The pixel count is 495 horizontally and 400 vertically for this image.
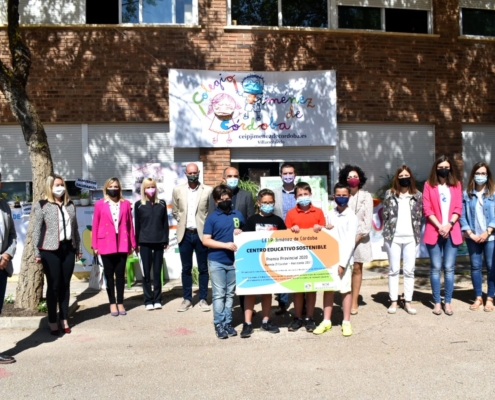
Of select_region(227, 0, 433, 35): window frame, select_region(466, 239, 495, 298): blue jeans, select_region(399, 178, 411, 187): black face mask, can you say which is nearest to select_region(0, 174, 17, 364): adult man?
select_region(399, 178, 411, 187): black face mask

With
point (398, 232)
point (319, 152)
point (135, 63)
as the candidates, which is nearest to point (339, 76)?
point (319, 152)

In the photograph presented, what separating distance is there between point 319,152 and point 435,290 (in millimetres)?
4920

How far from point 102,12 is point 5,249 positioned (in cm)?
679

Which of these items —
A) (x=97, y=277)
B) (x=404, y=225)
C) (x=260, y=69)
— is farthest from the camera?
(x=260, y=69)

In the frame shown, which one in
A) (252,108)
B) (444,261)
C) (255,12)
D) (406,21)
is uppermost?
(255,12)

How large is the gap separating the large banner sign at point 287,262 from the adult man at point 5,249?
→ 8.06 ft

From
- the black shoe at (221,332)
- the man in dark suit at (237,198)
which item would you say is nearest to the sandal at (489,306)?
the man in dark suit at (237,198)

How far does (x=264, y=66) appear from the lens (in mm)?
11734

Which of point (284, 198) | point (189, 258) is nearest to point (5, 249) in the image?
point (189, 258)

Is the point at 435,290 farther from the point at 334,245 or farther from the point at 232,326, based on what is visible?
the point at 232,326

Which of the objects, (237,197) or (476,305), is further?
(476,305)

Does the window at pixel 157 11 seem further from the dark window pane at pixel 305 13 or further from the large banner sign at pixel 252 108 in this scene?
the dark window pane at pixel 305 13

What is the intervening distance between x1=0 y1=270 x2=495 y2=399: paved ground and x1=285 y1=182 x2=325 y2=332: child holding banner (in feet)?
0.44

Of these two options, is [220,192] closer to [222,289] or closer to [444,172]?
[222,289]
